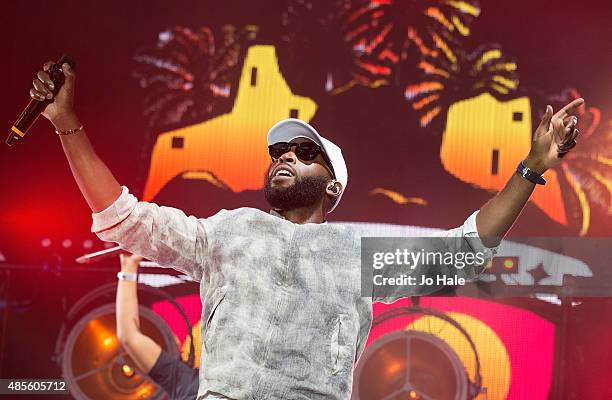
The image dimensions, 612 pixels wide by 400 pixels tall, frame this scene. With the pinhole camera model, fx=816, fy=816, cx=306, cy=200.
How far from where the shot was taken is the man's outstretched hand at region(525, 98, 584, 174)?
76.9 inches

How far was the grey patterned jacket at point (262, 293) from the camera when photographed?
5.86 ft

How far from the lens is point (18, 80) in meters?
3.84

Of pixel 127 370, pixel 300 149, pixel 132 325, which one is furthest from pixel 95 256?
pixel 300 149

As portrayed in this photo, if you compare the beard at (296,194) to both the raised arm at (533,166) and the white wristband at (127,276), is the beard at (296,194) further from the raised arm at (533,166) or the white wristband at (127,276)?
the white wristband at (127,276)

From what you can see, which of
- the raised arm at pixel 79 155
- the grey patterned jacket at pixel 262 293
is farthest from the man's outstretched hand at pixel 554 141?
the raised arm at pixel 79 155

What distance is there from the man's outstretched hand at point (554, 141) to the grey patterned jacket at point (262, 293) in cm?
49

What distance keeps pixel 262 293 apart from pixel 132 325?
1853 millimetres

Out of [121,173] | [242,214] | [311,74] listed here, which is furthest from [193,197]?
[242,214]

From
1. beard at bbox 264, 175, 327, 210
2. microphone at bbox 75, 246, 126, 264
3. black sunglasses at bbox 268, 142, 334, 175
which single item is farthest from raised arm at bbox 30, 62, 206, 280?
microphone at bbox 75, 246, 126, 264

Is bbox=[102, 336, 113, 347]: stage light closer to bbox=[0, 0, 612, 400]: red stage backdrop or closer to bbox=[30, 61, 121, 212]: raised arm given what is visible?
bbox=[0, 0, 612, 400]: red stage backdrop

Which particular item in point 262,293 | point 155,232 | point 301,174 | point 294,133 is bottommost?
point 262,293

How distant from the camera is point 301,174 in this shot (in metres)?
2.16

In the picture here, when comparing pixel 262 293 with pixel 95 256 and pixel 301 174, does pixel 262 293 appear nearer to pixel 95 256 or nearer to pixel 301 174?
pixel 301 174

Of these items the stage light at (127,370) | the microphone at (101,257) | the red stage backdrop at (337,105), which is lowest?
the stage light at (127,370)
